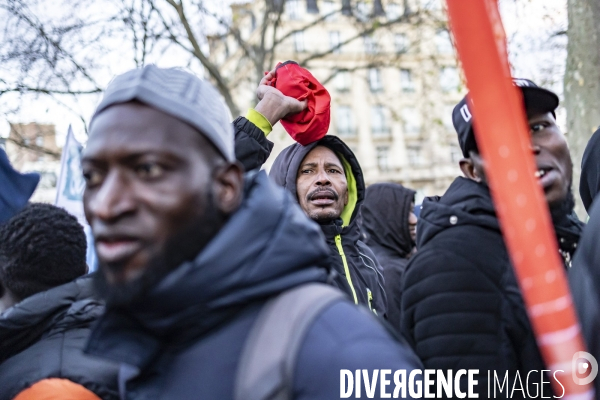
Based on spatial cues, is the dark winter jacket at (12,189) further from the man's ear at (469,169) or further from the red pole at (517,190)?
the red pole at (517,190)

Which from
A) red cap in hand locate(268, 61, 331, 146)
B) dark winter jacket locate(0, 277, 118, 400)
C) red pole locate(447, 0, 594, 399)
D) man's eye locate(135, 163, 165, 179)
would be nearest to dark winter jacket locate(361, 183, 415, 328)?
red cap in hand locate(268, 61, 331, 146)

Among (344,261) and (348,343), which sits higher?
(348,343)

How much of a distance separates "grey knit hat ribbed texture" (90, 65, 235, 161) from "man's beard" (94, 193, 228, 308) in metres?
0.17

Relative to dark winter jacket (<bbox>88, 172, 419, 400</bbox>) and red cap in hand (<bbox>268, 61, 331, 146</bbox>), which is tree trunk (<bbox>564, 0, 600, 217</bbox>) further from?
dark winter jacket (<bbox>88, 172, 419, 400</bbox>)

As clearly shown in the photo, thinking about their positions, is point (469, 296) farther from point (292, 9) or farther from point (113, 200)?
point (292, 9)

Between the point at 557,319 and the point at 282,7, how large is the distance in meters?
11.6

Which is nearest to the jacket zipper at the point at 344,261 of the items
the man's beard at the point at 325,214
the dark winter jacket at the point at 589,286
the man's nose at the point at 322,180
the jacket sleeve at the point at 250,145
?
the man's beard at the point at 325,214

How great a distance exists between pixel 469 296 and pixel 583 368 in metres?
0.69

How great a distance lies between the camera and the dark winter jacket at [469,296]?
6.63 feet

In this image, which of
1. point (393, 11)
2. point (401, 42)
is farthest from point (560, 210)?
point (401, 42)

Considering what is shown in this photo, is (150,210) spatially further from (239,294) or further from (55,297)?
(55,297)

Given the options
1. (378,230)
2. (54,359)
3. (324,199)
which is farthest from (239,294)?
(378,230)

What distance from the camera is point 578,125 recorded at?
294 inches

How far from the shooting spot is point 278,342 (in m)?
1.27
